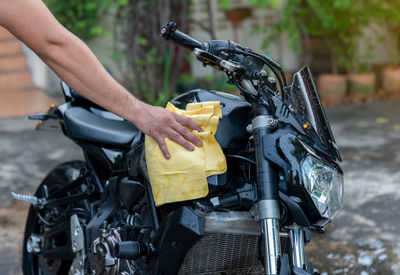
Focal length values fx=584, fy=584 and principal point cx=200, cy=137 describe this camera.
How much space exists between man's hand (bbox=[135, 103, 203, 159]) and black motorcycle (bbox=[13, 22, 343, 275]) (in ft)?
0.41

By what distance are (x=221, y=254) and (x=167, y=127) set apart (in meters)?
A: 0.53

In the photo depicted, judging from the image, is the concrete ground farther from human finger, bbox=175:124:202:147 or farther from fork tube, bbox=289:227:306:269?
human finger, bbox=175:124:202:147

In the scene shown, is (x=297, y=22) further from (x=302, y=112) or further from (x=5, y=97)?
(x=302, y=112)

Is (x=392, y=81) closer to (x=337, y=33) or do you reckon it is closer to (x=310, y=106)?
(x=337, y=33)

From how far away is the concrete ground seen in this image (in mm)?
3459

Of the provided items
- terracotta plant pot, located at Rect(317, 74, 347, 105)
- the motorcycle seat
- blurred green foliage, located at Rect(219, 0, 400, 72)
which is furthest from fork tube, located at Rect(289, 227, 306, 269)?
terracotta plant pot, located at Rect(317, 74, 347, 105)

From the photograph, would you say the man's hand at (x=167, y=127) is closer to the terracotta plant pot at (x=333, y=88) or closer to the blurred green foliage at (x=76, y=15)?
the blurred green foliage at (x=76, y=15)

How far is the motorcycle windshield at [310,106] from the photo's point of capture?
80.0 inches

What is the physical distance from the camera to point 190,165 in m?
2.08

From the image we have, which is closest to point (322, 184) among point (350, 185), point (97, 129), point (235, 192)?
point (235, 192)

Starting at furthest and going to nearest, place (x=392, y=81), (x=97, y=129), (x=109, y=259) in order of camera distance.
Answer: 1. (x=392, y=81)
2. (x=97, y=129)
3. (x=109, y=259)

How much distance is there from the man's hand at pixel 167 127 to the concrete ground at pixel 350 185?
1.60m

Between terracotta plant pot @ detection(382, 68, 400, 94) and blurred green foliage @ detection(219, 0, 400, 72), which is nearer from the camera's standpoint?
blurred green foliage @ detection(219, 0, 400, 72)

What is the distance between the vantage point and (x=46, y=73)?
9.48 m
